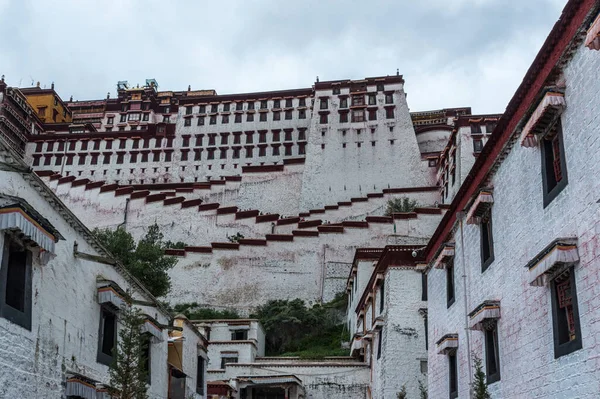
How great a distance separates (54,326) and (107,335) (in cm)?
205

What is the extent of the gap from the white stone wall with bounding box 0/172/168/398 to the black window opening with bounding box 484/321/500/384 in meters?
5.69

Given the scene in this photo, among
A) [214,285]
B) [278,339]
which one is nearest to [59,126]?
[214,285]

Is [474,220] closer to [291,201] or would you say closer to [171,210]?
[171,210]

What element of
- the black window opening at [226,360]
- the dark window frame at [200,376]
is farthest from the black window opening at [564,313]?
the black window opening at [226,360]

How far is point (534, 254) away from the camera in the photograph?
7.51m

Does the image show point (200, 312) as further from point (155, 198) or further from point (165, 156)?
point (165, 156)

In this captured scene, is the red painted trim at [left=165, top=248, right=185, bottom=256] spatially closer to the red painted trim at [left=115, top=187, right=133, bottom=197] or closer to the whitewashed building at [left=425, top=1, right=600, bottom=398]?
the red painted trim at [left=115, top=187, right=133, bottom=197]

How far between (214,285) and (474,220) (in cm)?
2199

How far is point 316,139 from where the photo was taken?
1731 inches

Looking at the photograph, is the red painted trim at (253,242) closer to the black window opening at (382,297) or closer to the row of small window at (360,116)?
the black window opening at (382,297)

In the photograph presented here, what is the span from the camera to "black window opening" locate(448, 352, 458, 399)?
11.0m

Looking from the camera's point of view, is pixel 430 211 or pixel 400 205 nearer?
pixel 430 211

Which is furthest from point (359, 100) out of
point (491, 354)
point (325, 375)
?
point (491, 354)

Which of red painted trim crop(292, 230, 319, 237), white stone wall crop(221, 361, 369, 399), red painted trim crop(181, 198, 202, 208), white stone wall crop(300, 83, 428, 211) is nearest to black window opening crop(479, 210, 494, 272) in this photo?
white stone wall crop(221, 361, 369, 399)
